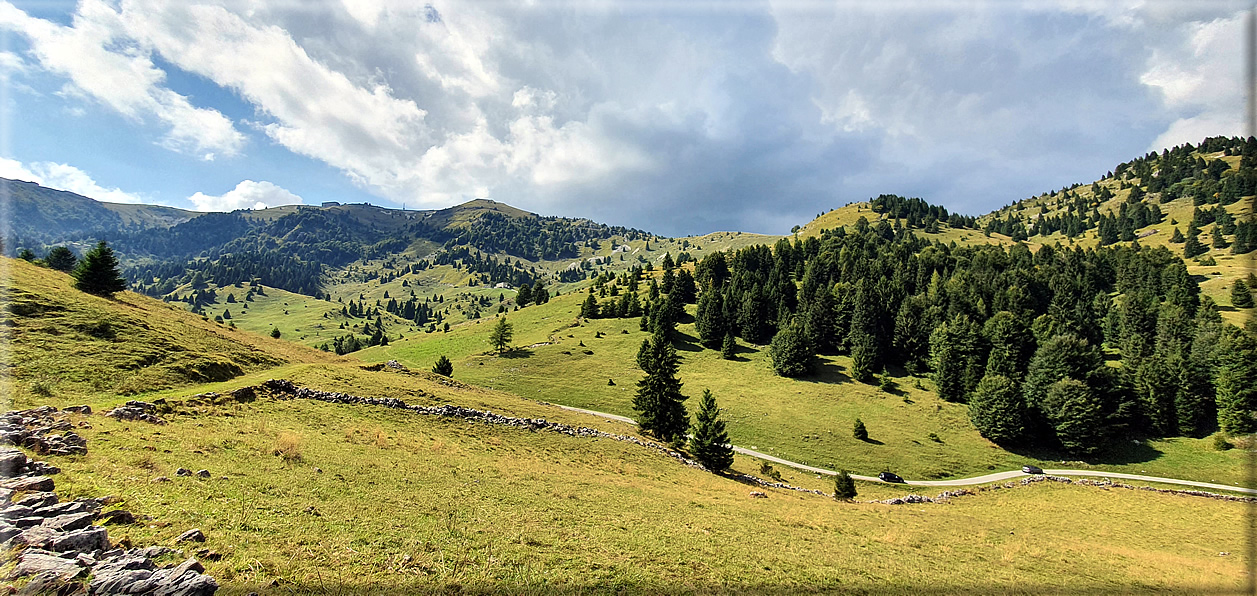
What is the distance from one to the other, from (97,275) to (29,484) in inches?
2285

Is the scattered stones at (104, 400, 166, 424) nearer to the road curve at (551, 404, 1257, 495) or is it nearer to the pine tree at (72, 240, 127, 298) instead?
the pine tree at (72, 240, 127, 298)

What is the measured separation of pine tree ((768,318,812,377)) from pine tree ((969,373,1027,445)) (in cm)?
2868

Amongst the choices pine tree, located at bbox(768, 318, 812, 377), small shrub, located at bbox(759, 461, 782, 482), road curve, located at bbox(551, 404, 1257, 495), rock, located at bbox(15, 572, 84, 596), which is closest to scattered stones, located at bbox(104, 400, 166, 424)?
rock, located at bbox(15, 572, 84, 596)

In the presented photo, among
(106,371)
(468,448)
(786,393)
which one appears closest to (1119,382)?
(786,393)

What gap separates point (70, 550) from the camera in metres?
9.04

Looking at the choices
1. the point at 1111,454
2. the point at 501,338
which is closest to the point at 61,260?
the point at 501,338

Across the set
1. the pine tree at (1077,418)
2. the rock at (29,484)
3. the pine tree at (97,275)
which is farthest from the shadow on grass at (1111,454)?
the pine tree at (97,275)

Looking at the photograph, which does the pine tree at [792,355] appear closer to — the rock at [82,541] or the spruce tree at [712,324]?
the spruce tree at [712,324]

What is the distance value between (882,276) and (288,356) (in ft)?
473

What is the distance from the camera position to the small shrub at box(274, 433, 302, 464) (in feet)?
64.2

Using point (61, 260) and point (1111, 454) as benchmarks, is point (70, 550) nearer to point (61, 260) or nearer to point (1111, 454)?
point (1111, 454)

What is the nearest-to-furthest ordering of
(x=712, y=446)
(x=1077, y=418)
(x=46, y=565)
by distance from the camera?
(x=46, y=565) → (x=712, y=446) → (x=1077, y=418)

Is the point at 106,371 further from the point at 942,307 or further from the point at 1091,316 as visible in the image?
the point at 1091,316

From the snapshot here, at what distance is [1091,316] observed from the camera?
104625mm
